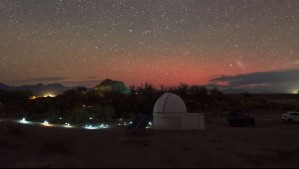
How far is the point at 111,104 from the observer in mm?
43938

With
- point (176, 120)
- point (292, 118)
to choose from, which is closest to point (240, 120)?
point (292, 118)

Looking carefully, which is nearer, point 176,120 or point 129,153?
point 129,153

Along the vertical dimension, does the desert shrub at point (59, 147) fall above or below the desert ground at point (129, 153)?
above

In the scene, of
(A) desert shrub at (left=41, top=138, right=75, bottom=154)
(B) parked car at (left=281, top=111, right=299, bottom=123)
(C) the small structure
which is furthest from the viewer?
(B) parked car at (left=281, top=111, right=299, bottom=123)

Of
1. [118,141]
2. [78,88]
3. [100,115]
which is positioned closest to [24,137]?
[118,141]

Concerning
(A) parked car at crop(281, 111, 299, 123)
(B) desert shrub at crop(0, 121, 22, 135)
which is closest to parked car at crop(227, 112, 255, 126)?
(A) parked car at crop(281, 111, 299, 123)

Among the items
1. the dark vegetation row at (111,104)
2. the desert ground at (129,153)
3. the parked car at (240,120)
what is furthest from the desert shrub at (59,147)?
the parked car at (240,120)

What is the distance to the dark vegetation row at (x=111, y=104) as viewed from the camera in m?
32.9

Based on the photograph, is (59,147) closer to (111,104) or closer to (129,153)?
(129,153)

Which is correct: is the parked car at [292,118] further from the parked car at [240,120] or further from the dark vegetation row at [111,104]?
the dark vegetation row at [111,104]

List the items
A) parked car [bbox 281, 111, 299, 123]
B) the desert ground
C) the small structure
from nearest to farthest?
the desert ground, the small structure, parked car [bbox 281, 111, 299, 123]

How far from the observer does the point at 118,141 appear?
640 inches

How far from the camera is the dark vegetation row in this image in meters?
32.9

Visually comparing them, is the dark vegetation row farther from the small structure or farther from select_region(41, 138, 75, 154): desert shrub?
select_region(41, 138, 75, 154): desert shrub
